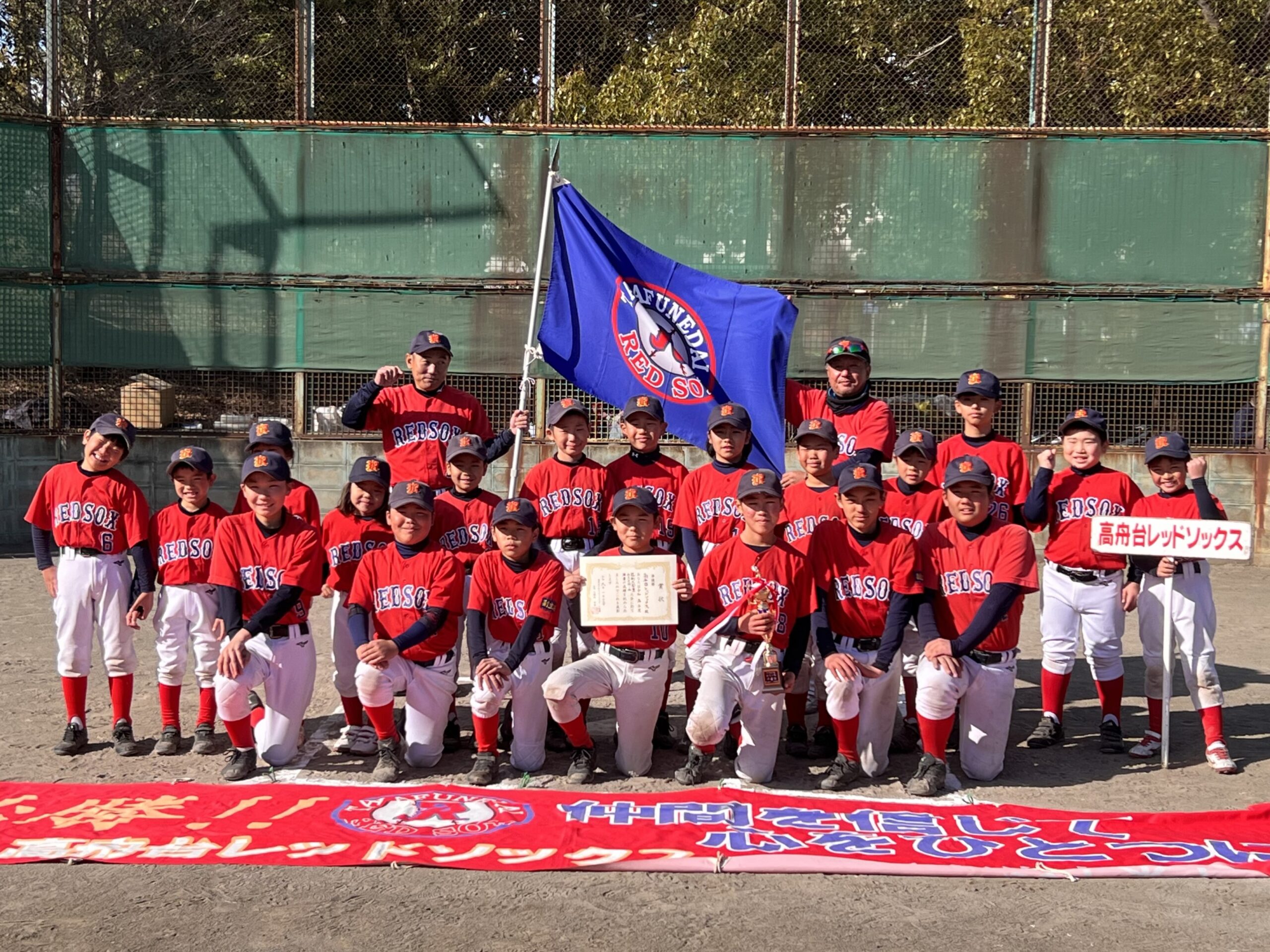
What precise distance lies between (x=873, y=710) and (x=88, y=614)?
4537mm

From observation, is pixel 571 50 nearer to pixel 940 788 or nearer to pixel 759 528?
pixel 759 528

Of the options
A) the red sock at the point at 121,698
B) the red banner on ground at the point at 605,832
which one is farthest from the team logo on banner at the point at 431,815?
the red sock at the point at 121,698

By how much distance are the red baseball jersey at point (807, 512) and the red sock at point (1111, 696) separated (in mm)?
1930

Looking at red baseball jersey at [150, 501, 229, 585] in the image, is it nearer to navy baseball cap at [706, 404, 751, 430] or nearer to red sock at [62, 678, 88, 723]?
red sock at [62, 678, 88, 723]

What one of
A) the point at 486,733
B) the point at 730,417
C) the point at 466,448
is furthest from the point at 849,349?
the point at 486,733

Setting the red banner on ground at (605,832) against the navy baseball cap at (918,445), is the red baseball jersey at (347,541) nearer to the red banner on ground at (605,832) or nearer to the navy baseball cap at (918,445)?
the red banner on ground at (605,832)

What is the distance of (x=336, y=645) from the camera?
24.6 feet

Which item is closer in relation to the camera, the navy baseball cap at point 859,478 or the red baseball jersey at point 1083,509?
the navy baseball cap at point 859,478

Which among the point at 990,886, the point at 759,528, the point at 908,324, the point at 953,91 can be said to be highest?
the point at 953,91

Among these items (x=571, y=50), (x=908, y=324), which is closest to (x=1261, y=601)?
(x=908, y=324)

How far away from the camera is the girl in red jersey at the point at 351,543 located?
7.43 m

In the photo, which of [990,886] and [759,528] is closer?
[990,886]

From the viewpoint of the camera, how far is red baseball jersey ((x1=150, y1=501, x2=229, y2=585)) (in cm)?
723

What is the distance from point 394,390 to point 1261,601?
8.89m
